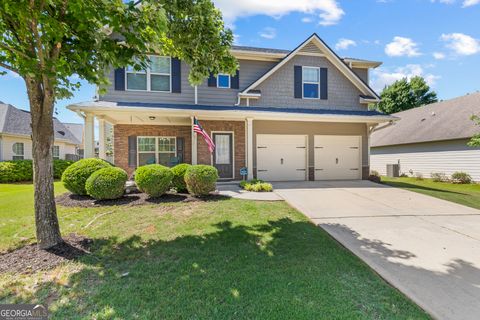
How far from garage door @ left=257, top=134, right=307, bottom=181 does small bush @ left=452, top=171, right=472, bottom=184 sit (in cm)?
971

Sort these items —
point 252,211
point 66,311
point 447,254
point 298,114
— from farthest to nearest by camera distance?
point 298,114 → point 252,211 → point 447,254 → point 66,311

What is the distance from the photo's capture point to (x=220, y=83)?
11625 mm

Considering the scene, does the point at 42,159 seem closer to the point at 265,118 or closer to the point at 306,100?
the point at 265,118

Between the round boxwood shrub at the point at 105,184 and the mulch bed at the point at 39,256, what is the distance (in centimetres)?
265

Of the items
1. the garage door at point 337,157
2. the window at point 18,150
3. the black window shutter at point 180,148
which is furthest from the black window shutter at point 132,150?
the window at point 18,150

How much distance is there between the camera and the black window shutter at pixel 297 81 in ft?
38.9

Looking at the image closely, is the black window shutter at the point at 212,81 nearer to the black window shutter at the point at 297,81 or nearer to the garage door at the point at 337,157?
the black window shutter at the point at 297,81

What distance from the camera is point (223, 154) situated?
11.2 metres

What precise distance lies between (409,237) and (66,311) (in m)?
5.52

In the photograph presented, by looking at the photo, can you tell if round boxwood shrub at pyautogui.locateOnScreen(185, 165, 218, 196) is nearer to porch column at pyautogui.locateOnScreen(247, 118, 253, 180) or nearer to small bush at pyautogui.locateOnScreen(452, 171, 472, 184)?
porch column at pyautogui.locateOnScreen(247, 118, 253, 180)

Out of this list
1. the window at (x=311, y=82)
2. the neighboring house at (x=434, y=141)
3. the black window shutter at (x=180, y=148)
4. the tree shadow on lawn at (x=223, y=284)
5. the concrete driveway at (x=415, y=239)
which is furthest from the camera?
the neighboring house at (x=434, y=141)

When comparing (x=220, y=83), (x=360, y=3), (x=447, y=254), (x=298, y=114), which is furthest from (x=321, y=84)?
(x=447, y=254)

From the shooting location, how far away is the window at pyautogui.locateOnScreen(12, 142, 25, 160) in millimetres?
16500

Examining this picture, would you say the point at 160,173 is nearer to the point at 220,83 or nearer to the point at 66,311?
the point at 66,311
